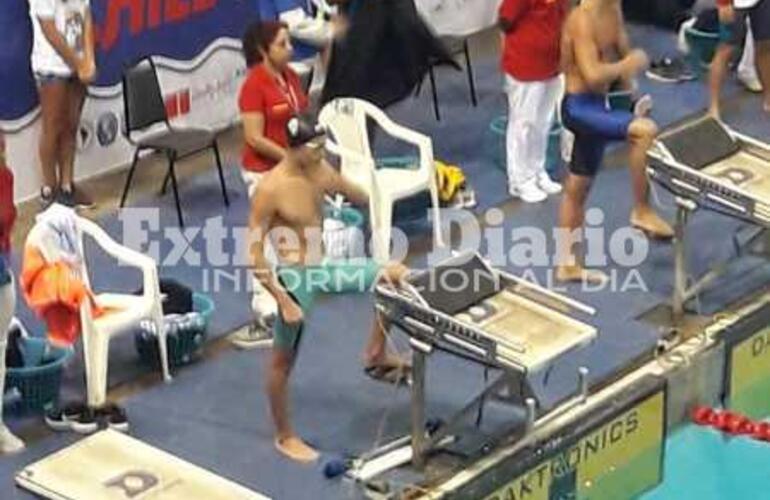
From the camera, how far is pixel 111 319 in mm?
9523

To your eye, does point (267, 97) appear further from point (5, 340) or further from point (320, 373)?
point (5, 340)

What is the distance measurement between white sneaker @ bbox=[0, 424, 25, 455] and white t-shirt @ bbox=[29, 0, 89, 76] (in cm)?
281

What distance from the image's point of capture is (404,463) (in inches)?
354

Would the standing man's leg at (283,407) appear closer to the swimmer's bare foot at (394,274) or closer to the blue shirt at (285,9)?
the swimmer's bare foot at (394,274)

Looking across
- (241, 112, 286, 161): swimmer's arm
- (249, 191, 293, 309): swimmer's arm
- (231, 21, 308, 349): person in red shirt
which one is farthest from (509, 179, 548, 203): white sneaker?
(249, 191, 293, 309): swimmer's arm

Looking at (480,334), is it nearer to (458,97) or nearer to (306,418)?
(306,418)

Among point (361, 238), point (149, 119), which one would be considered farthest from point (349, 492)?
point (149, 119)

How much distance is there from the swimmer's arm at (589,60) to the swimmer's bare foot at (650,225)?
50.8 inches

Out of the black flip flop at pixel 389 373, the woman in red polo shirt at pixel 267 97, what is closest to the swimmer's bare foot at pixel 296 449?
the black flip flop at pixel 389 373

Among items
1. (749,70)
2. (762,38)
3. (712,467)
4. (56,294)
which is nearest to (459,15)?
(749,70)

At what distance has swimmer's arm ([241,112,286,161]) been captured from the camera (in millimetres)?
10164

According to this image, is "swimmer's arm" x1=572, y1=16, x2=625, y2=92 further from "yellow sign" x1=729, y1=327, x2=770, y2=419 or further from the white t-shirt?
the white t-shirt

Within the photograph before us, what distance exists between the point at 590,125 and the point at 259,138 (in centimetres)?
175

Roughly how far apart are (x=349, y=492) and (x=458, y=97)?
206 inches
